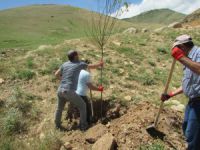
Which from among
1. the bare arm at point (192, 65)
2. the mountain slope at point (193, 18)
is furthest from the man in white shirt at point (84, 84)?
the mountain slope at point (193, 18)

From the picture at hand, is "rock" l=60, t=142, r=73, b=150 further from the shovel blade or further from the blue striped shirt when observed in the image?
the blue striped shirt

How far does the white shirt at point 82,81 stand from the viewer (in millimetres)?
7327

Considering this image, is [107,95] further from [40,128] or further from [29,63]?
[29,63]

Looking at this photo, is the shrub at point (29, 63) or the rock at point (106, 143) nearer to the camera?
the rock at point (106, 143)

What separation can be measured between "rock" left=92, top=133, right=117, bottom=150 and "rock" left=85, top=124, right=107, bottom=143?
1.00 feet

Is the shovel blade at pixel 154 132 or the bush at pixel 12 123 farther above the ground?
the shovel blade at pixel 154 132

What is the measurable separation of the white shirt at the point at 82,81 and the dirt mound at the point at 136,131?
0.79 meters

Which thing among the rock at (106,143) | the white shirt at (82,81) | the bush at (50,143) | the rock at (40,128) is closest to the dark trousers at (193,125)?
the rock at (106,143)

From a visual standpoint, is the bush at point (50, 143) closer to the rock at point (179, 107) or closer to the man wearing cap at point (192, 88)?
the man wearing cap at point (192, 88)

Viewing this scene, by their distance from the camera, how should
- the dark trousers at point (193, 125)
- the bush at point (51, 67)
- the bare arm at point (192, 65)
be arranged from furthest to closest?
1. the bush at point (51, 67)
2. the dark trousers at point (193, 125)
3. the bare arm at point (192, 65)

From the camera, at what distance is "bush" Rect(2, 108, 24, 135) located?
7926mm

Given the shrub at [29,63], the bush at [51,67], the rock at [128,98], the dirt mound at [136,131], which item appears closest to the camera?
the dirt mound at [136,131]

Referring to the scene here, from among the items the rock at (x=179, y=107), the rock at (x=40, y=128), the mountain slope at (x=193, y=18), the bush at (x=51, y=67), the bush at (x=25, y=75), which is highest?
the mountain slope at (x=193, y=18)

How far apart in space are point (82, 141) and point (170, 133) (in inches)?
61.5
